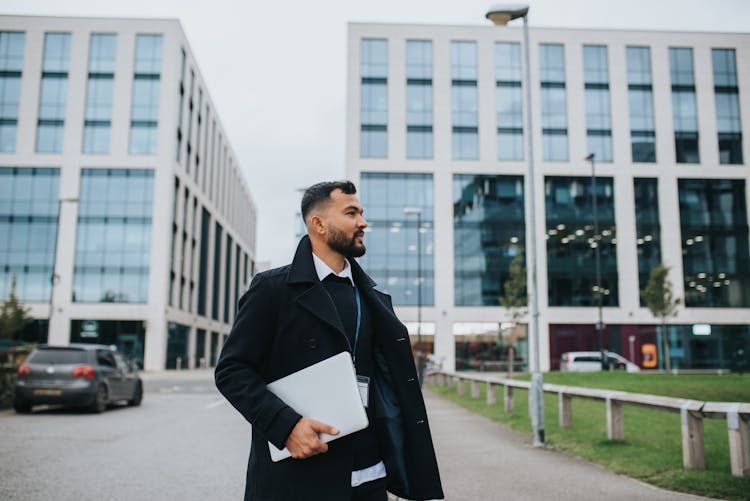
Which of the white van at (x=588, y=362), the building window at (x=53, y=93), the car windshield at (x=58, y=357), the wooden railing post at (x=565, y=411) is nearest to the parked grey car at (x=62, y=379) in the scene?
the car windshield at (x=58, y=357)

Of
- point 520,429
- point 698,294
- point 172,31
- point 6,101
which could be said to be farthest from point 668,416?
point 6,101

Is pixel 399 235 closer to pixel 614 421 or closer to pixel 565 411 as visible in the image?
pixel 565 411

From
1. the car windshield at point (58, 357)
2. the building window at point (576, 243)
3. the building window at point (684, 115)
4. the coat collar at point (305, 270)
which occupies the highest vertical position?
the building window at point (684, 115)

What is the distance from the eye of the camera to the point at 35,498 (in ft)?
20.0

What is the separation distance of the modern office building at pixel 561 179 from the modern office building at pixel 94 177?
1502cm

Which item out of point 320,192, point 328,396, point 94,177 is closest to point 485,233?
point 94,177

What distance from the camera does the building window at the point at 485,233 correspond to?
160 feet

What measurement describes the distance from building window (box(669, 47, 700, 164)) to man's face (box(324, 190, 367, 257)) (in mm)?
53396

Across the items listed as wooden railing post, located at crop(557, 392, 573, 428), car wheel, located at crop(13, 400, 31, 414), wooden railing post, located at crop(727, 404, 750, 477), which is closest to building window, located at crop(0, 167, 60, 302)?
car wheel, located at crop(13, 400, 31, 414)

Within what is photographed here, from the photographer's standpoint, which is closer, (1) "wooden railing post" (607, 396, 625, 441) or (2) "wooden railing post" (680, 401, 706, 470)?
(2) "wooden railing post" (680, 401, 706, 470)

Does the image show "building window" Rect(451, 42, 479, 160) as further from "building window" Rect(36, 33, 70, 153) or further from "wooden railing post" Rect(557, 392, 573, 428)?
"wooden railing post" Rect(557, 392, 573, 428)

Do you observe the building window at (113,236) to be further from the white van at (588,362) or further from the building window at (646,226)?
the building window at (646,226)

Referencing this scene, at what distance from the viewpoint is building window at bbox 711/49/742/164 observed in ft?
168

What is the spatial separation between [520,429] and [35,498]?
826 cm
